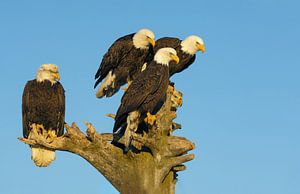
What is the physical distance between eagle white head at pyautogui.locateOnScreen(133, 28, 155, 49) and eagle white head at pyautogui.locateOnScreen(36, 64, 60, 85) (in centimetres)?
209

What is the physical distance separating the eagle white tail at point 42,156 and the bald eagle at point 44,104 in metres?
0.05

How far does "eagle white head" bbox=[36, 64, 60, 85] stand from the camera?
13.0 meters

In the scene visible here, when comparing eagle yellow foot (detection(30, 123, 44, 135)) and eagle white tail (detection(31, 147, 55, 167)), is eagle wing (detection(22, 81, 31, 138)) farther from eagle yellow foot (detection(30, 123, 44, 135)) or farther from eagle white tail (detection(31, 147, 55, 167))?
eagle white tail (detection(31, 147, 55, 167))

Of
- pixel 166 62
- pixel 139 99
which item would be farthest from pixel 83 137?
pixel 166 62

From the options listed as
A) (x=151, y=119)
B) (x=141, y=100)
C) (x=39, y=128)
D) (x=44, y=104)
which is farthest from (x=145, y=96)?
(x=39, y=128)

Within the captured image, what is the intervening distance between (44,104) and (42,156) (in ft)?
3.52

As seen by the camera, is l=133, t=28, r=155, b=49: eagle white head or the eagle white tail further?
l=133, t=28, r=155, b=49: eagle white head

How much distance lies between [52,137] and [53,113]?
491 mm

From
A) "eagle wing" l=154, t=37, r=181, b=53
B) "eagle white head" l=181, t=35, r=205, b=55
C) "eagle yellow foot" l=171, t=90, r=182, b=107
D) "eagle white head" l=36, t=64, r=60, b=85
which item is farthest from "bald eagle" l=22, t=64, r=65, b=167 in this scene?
"eagle white head" l=181, t=35, r=205, b=55

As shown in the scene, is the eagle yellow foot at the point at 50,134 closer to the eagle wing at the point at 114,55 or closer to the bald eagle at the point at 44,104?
the bald eagle at the point at 44,104

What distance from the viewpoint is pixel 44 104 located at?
13102 mm

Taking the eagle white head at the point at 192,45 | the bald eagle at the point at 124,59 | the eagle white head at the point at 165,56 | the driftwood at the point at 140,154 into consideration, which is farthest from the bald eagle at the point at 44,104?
the eagle white head at the point at 192,45

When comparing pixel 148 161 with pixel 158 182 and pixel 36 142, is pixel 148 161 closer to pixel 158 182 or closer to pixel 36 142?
pixel 158 182

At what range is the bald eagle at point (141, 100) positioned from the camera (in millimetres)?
11883
